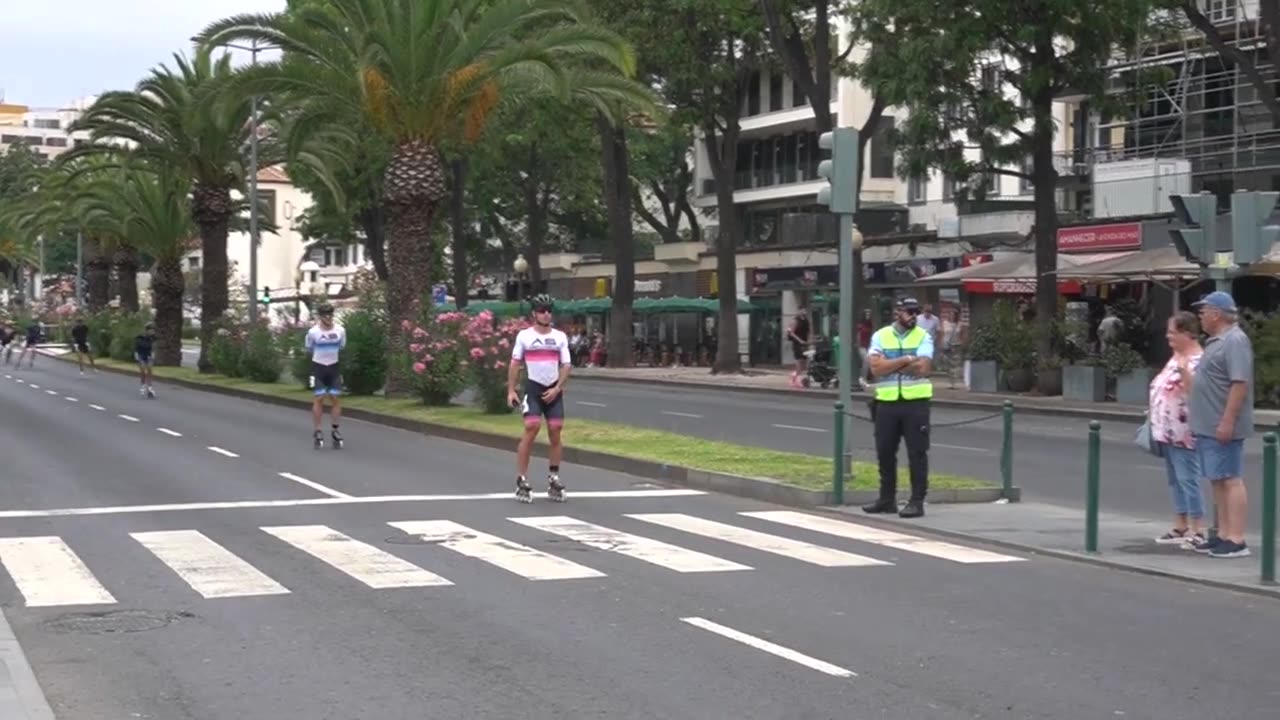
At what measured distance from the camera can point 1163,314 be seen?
133ft

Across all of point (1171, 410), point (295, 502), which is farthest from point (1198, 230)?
point (295, 502)

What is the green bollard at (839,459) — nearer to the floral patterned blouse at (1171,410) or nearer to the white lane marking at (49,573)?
the floral patterned blouse at (1171,410)

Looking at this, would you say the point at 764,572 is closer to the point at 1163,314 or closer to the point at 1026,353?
the point at 1026,353

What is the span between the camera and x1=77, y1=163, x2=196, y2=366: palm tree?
53906mm

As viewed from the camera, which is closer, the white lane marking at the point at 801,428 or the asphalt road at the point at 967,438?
the asphalt road at the point at 967,438

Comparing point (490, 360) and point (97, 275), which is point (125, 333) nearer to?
point (97, 275)

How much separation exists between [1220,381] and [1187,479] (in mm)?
1006

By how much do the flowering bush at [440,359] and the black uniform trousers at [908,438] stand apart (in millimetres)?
13534

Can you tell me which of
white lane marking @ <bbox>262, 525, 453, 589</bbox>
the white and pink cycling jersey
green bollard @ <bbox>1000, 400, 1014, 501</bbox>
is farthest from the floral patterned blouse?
the white and pink cycling jersey

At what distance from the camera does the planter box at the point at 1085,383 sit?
3381cm

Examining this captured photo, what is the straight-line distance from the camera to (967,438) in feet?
82.6

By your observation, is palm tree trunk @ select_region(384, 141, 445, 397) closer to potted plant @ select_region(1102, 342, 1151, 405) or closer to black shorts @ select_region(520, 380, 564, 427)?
potted plant @ select_region(1102, 342, 1151, 405)

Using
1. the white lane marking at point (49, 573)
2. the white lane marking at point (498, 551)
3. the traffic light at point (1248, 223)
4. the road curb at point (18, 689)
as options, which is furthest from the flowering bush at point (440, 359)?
the road curb at point (18, 689)

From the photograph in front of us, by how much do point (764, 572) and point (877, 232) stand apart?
44481 millimetres
